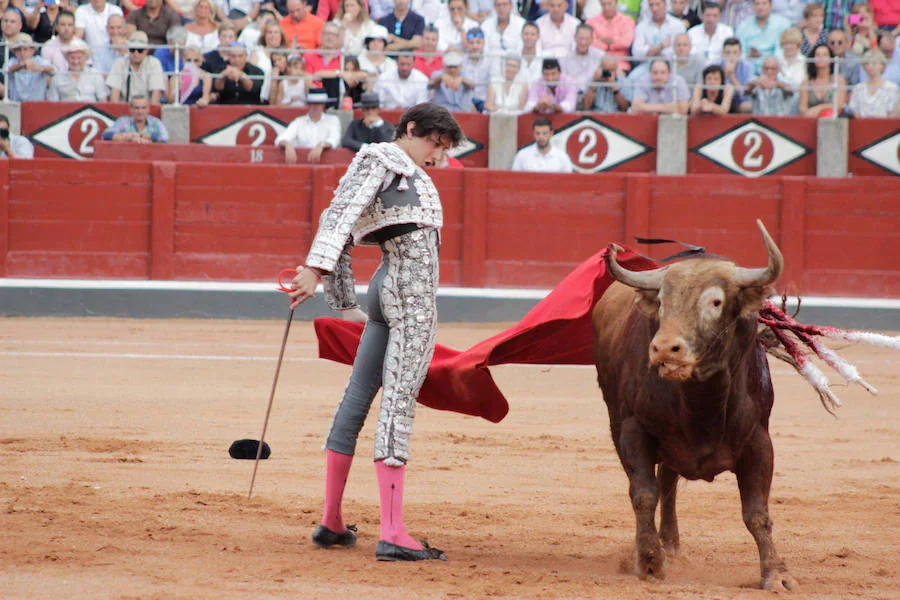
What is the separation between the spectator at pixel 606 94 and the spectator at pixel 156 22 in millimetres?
3856

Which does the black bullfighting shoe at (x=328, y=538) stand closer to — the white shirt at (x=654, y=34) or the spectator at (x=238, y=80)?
the spectator at (x=238, y=80)

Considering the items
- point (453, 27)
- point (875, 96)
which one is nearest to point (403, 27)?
point (453, 27)

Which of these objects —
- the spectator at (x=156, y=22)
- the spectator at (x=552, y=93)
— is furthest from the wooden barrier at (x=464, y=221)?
the spectator at (x=156, y=22)

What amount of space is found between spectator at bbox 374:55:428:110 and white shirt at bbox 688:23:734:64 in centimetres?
241

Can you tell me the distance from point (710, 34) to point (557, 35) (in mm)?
1353

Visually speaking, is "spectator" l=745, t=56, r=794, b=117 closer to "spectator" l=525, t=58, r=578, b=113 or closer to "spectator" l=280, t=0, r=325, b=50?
"spectator" l=525, t=58, r=578, b=113

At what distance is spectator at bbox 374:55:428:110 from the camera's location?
1071 centimetres

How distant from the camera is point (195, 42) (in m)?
11.3

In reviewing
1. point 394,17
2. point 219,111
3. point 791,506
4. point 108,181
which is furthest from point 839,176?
point 791,506

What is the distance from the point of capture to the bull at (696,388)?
3061 mm

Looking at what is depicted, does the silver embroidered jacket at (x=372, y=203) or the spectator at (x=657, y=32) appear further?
the spectator at (x=657, y=32)

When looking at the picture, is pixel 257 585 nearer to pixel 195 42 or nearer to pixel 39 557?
pixel 39 557

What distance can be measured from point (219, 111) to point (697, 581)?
860 cm

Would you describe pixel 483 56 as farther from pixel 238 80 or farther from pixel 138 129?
pixel 138 129
